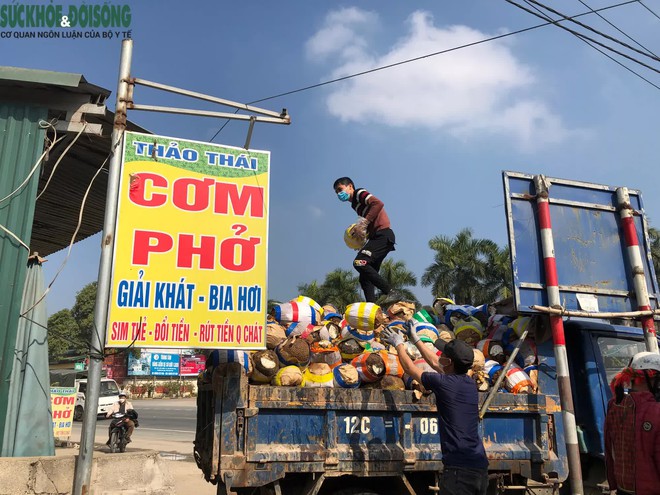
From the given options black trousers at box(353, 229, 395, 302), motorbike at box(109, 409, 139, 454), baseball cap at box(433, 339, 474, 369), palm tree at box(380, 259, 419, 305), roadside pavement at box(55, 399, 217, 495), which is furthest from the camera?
palm tree at box(380, 259, 419, 305)

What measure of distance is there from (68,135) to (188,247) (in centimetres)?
184

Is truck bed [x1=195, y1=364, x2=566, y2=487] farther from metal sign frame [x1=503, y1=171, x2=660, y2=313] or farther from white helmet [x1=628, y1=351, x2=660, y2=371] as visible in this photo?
metal sign frame [x1=503, y1=171, x2=660, y2=313]

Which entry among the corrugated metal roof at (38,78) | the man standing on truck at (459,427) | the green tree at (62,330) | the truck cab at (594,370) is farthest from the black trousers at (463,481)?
the green tree at (62,330)

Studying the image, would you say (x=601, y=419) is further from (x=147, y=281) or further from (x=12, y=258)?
(x=12, y=258)

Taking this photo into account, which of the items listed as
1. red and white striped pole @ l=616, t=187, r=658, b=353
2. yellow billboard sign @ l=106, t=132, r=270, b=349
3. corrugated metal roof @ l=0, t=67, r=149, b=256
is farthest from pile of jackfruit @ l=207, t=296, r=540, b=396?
corrugated metal roof @ l=0, t=67, r=149, b=256

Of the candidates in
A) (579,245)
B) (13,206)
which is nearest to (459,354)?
(579,245)

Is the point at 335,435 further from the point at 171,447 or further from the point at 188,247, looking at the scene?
the point at 171,447

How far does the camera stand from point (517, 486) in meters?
4.39

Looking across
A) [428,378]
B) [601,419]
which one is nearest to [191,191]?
[428,378]

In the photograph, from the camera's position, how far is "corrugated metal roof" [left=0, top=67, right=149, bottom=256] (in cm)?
443

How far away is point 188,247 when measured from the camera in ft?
12.8

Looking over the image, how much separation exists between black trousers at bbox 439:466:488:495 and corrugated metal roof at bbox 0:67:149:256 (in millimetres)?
3877

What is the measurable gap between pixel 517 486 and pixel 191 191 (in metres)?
3.52

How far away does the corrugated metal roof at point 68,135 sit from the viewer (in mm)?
4434
